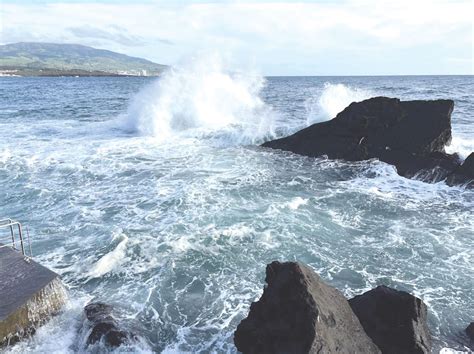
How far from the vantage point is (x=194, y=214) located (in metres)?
11.7

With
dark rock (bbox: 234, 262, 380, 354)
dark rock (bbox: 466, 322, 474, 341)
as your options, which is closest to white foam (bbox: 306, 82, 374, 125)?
dark rock (bbox: 466, 322, 474, 341)

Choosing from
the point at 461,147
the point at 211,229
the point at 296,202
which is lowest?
the point at 296,202

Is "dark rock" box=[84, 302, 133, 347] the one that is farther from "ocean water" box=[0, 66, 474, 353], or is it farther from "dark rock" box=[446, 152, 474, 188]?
"dark rock" box=[446, 152, 474, 188]

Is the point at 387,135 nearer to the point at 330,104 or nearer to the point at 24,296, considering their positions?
the point at 330,104

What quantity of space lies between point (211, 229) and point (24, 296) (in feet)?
15.8

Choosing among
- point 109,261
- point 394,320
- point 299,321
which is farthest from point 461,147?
point 299,321

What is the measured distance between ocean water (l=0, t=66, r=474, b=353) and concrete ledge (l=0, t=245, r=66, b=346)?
0.24 metres

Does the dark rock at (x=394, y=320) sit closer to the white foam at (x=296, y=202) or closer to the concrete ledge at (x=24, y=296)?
the concrete ledge at (x=24, y=296)

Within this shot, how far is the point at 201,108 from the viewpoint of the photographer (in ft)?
91.6

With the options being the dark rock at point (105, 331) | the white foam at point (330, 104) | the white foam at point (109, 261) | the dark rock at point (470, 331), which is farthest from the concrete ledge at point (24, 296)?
the white foam at point (330, 104)

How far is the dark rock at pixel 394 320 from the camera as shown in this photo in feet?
19.5

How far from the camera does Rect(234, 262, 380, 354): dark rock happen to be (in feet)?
17.2

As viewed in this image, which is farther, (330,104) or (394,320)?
(330,104)

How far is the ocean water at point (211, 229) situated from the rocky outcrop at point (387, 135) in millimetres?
906
